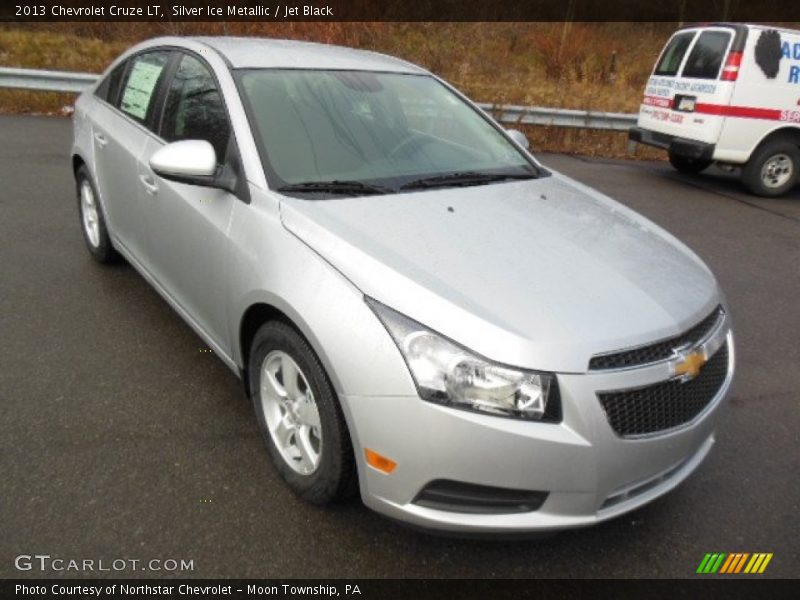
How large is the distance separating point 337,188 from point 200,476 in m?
1.29

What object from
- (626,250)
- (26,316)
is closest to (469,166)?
(626,250)

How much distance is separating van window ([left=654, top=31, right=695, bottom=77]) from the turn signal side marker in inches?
333

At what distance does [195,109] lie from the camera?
3.03 meters

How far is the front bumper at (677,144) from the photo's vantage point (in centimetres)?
806

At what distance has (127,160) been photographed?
346 centimetres

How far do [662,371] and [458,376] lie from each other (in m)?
0.67

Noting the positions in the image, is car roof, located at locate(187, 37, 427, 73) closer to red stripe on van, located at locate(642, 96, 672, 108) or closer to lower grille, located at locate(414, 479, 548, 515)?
lower grille, located at locate(414, 479, 548, 515)

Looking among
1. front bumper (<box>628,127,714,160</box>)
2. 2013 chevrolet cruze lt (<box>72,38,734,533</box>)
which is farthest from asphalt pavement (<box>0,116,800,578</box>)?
front bumper (<box>628,127,714,160</box>)

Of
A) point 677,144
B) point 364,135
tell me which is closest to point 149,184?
point 364,135

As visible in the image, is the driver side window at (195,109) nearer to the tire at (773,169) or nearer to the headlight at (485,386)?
the headlight at (485,386)

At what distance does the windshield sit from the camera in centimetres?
265

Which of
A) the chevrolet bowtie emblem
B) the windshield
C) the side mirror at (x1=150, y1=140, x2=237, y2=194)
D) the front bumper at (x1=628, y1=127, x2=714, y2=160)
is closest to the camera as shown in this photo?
Result: the chevrolet bowtie emblem

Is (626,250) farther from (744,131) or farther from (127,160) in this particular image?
(744,131)

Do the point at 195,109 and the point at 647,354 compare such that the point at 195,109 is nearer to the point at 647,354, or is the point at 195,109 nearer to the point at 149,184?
the point at 149,184
